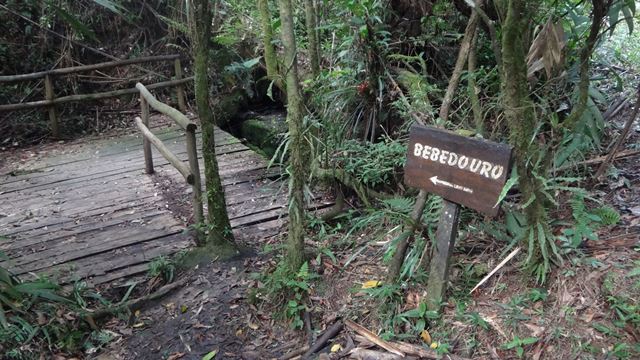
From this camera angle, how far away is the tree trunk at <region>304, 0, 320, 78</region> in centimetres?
436

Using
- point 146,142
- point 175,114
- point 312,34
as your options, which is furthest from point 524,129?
point 146,142

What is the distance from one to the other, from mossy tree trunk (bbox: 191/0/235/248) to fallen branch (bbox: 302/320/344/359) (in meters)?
1.28

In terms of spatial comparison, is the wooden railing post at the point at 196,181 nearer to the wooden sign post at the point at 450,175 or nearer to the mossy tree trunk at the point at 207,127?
the mossy tree trunk at the point at 207,127

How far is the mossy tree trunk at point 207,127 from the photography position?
356 cm

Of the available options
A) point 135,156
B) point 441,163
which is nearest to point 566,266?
point 441,163

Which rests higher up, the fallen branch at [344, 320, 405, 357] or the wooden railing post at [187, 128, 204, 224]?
the wooden railing post at [187, 128, 204, 224]

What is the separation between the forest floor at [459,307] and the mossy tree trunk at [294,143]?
0.75 ft

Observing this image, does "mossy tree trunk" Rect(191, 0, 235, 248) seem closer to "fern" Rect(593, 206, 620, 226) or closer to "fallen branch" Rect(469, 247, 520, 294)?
"fallen branch" Rect(469, 247, 520, 294)

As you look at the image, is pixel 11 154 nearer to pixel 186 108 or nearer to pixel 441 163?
pixel 186 108

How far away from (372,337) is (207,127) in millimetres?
1851

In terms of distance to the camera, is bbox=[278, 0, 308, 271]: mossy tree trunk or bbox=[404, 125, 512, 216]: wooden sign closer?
bbox=[404, 125, 512, 216]: wooden sign

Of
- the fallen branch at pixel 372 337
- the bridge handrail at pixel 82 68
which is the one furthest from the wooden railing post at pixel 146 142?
the fallen branch at pixel 372 337

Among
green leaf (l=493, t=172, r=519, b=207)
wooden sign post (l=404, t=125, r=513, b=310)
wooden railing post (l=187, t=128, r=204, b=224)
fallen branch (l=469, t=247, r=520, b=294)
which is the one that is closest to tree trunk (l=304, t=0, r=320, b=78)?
wooden railing post (l=187, t=128, r=204, b=224)

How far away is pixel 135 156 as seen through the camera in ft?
22.4
